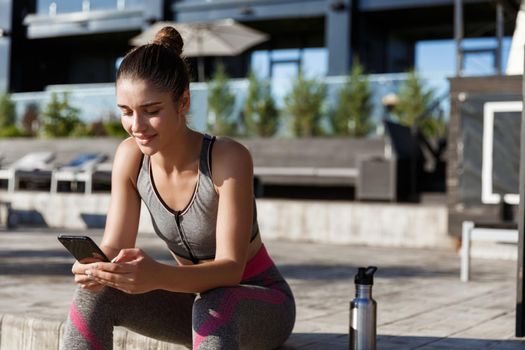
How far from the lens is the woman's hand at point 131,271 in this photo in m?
2.05

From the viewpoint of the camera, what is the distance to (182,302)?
256 cm

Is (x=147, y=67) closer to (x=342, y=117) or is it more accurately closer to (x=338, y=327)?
(x=338, y=327)

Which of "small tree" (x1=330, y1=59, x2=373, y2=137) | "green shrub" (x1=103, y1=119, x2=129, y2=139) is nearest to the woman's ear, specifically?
"small tree" (x1=330, y1=59, x2=373, y2=137)

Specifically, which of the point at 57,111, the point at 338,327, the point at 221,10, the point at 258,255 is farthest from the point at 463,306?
the point at 221,10

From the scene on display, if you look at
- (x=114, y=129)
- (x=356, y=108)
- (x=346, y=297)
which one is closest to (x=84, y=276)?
(x=346, y=297)

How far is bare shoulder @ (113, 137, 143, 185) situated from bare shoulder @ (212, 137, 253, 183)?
0.99 ft

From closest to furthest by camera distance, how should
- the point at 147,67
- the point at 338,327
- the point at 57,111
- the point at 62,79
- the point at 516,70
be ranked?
the point at 147,67, the point at 338,327, the point at 516,70, the point at 57,111, the point at 62,79

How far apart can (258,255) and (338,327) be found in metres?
0.88

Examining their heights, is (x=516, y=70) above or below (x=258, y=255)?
above

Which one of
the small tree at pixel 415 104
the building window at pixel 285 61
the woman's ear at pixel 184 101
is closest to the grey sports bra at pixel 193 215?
the woman's ear at pixel 184 101

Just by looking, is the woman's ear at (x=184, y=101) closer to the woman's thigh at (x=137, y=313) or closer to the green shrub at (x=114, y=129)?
the woman's thigh at (x=137, y=313)

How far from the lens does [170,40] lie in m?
2.54

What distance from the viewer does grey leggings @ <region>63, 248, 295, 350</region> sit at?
2.22 m

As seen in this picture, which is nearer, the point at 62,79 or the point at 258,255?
the point at 258,255
